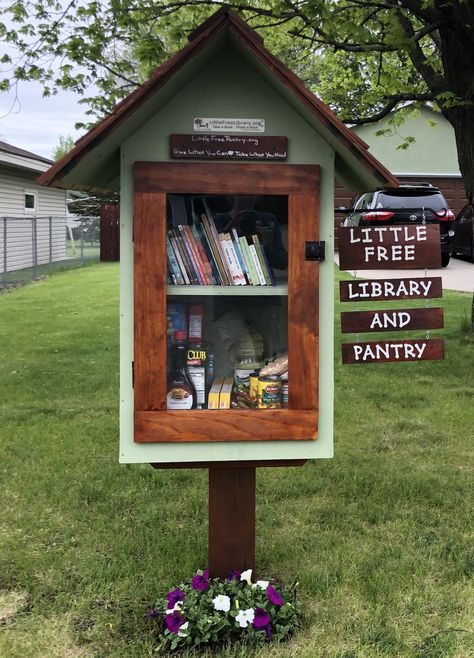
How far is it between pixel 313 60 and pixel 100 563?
9.74 m

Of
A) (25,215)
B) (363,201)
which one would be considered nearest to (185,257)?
(363,201)

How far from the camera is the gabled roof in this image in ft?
7.10

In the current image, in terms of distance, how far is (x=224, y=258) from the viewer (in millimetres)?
2490

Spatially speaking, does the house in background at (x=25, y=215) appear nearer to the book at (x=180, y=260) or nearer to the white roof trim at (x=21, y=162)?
the white roof trim at (x=21, y=162)

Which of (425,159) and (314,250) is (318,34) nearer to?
(314,250)

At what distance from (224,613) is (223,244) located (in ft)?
4.68

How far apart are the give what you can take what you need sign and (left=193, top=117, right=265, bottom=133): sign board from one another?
591 mm

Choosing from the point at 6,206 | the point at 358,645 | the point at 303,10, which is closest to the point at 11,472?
the point at 358,645

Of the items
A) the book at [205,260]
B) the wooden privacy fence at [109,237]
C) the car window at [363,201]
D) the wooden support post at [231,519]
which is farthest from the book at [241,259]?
the wooden privacy fence at [109,237]

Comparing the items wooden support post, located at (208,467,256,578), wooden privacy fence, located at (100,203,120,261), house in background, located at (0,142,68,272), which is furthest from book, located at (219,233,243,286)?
wooden privacy fence, located at (100,203,120,261)

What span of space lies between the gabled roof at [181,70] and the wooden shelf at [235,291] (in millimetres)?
540

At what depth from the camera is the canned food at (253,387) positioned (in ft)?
8.16

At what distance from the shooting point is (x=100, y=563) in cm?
316

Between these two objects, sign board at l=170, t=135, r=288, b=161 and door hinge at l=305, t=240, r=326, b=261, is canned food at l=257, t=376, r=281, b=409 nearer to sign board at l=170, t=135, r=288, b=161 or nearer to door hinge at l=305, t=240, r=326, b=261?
door hinge at l=305, t=240, r=326, b=261
